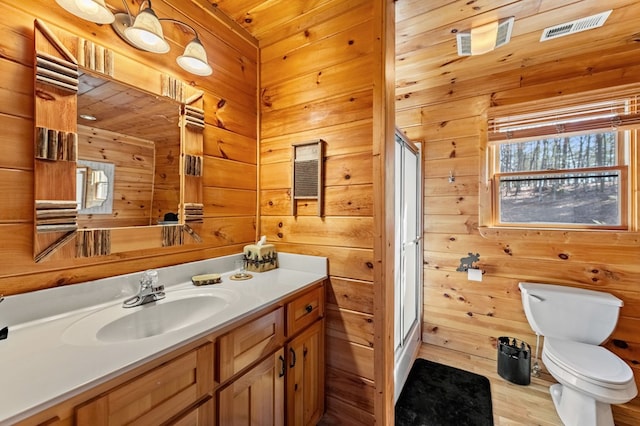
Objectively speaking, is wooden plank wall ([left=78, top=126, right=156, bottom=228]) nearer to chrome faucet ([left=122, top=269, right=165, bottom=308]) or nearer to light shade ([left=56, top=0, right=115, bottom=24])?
chrome faucet ([left=122, top=269, right=165, bottom=308])

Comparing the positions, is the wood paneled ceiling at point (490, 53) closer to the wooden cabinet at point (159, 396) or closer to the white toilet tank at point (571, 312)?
the white toilet tank at point (571, 312)

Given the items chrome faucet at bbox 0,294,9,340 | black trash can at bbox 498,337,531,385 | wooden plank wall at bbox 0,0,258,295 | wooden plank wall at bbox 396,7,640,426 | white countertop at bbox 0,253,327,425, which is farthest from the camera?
black trash can at bbox 498,337,531,385

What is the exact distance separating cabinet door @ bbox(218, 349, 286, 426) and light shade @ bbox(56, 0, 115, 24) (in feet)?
4.56

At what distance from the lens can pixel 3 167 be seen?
852mm

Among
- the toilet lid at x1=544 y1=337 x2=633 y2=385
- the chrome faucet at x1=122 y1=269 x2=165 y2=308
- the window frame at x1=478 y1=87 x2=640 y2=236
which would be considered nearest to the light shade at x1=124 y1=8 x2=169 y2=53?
the chrome faucet at x1=122 y1=269 x2=165 y2=308

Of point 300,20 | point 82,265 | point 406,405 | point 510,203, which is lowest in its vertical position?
point 406,405

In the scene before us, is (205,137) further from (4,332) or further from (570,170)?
(570,170)

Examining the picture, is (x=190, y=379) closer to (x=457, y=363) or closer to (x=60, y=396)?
(x=60, y=396)

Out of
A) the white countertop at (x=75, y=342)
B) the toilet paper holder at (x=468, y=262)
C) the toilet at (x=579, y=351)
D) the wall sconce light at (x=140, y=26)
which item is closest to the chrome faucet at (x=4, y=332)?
the white countertop at (x=75, y=342)

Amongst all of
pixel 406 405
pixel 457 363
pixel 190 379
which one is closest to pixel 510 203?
pixel 457 363

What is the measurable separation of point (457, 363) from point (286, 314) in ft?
5.95

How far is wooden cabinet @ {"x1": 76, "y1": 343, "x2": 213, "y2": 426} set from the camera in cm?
61

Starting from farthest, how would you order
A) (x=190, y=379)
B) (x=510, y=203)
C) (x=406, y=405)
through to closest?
(x=510, y=203), (x=406, y=405), (x=190, y=379)

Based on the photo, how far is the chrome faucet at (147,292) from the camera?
3.44 feet
